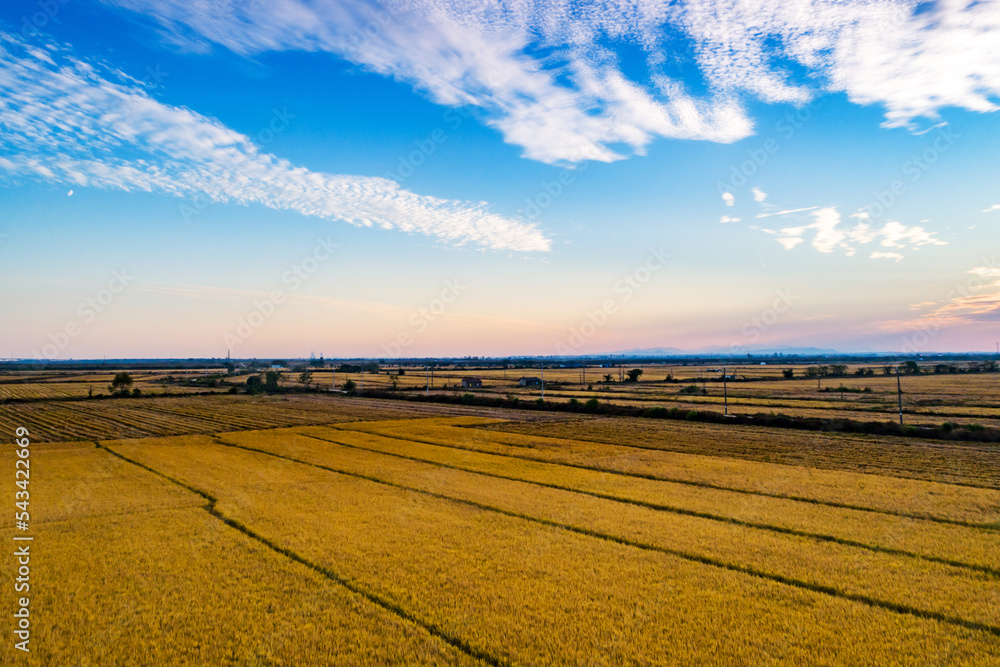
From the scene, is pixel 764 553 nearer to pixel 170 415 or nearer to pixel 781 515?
pixel 781 515

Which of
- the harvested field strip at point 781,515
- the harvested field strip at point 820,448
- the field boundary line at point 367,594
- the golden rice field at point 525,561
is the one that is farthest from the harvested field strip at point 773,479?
the field boundary line at point 367,594

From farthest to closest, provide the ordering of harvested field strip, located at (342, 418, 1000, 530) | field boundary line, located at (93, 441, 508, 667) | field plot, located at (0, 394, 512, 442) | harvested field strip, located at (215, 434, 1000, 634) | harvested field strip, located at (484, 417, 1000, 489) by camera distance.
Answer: field plot, located at (0, 394, 512, 442) < harvested field strip, located at (484, 417, 1000, 489) < harvested field strip, located at (342, 418, 1000, 530) < harvested field strip, located at (215, 434, 1000, 634) < field boundary line, located at (93, 441, 508, 667)

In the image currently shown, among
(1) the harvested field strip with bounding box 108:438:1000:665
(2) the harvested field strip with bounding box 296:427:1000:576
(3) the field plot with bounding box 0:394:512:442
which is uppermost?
(1) the harvested field strip with bounding box 108:438:1000:665

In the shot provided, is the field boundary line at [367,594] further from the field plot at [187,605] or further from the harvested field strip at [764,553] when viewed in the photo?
the harvested field strip at [764,553]

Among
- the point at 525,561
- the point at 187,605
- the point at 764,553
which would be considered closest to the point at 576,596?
the point at 525,561

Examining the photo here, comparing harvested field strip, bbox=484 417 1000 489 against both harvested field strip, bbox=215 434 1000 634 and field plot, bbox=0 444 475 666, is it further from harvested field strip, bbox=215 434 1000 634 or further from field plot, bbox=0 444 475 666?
field plot, bbox=0 444 475 666

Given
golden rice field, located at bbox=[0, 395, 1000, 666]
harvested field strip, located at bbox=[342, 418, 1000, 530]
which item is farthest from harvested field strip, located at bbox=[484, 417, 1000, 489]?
harvested field strip, located at bbox=[342, 418, 1000, 530]

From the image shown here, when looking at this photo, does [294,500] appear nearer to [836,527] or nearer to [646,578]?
[646,578]
